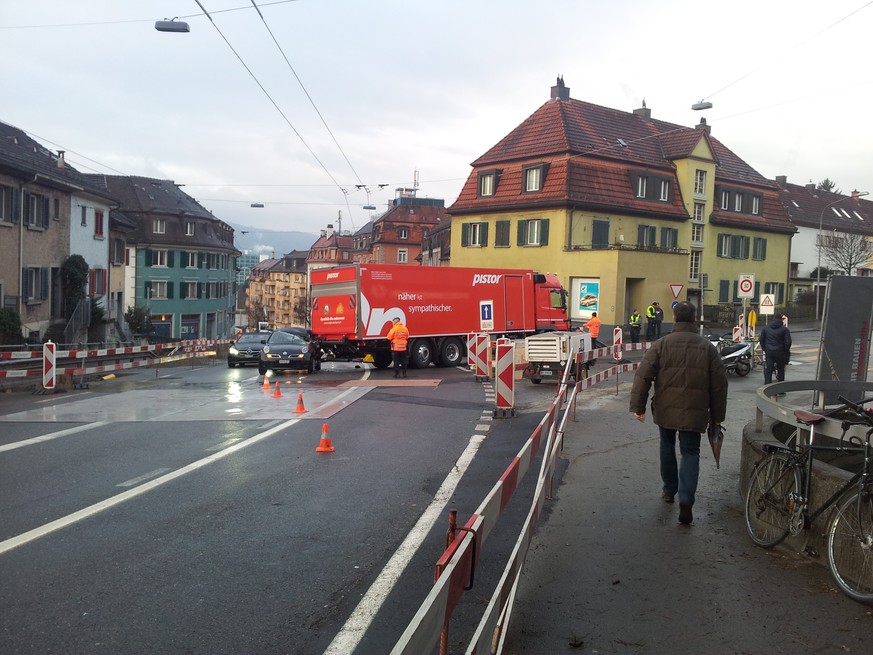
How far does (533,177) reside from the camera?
149 ft

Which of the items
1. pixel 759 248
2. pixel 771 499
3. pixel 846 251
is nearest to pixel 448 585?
pixel 771 499

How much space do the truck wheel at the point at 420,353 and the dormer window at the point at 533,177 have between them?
21.2m

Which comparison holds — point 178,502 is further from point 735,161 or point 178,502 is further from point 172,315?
point 172,315

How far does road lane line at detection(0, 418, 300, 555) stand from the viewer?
644cm

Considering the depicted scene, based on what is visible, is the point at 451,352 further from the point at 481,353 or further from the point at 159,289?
the point at 159,289

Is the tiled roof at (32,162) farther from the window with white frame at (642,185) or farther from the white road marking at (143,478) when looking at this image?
the window with white frame at (642,185)

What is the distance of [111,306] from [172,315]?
24.9m

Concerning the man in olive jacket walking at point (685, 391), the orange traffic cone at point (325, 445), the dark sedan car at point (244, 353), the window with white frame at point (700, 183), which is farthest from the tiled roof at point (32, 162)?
the window with white frame at point (700, 183)

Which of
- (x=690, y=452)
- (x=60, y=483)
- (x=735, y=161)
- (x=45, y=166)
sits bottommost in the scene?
(x=60, y=483)

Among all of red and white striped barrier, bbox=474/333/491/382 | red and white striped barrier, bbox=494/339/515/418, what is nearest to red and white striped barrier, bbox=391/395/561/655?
red and white striped barrier, bbox=494/339/515/418

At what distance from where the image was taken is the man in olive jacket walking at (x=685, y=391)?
6.77m

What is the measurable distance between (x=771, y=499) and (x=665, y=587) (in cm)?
128

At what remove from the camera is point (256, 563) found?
19.3 ft

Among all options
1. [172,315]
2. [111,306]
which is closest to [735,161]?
[111,306]
